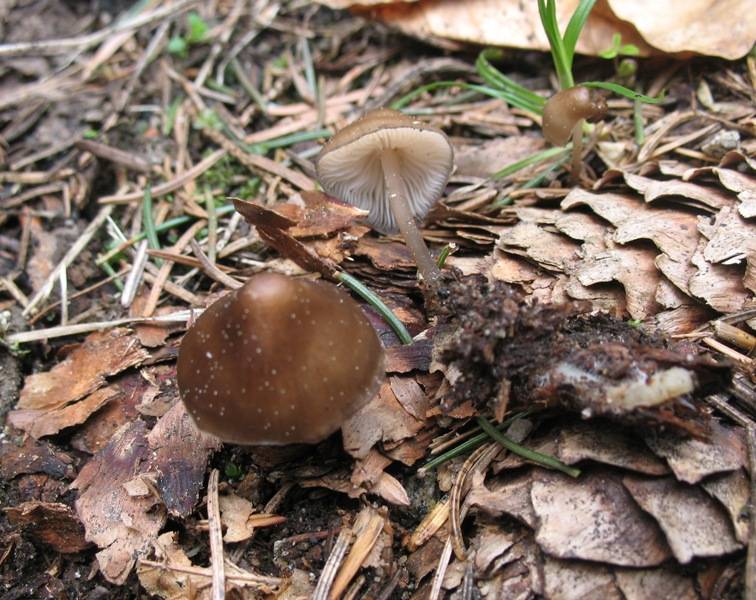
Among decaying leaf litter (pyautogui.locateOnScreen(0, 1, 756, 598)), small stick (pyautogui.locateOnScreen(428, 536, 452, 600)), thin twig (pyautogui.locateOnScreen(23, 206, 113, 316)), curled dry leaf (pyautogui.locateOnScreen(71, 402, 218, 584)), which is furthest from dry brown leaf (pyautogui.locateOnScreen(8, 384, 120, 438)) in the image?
small stick (pyautogui.locateOnScreen(428, 536, 452, 600))

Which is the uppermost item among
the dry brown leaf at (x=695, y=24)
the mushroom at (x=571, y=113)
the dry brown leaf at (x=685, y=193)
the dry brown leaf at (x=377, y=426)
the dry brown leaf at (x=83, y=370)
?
the dry brown leaf at (x=695, y=24)

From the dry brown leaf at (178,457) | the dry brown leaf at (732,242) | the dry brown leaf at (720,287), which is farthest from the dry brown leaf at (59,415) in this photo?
the dry brown leaf at (732,242)

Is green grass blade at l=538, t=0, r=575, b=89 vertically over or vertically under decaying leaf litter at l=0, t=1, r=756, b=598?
over

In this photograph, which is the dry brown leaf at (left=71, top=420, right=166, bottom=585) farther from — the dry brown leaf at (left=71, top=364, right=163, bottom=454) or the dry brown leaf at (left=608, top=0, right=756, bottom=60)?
the dry brown leaf at (left=608, top=0, right=756, bottom=60)

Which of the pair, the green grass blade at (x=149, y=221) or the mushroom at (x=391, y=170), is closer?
the mushroom at (x=391, y=170)

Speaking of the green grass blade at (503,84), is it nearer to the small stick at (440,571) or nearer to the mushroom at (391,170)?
the mushroom at (391,170)

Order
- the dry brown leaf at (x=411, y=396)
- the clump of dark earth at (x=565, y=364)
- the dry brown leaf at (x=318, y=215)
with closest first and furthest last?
the clump of dark earth at (x=565, y=364) < the dry brown leaf at (x=411, y=396) < the dry brown leaf at (x=318, y=215)

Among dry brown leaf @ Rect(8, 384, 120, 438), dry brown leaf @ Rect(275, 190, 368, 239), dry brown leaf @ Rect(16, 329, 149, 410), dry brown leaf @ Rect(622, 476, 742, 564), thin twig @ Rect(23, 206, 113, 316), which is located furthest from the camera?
thin twig @ Rect(23, 206, 113, 316)
